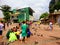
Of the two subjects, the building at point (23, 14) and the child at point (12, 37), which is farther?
the building at point (23, 14)

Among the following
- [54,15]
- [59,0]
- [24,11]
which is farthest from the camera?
[24,11]

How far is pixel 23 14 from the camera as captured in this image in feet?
237

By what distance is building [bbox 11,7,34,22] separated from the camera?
233 ft

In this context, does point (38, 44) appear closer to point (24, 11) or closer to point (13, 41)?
point (13, 41)

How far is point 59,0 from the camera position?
59062 mm

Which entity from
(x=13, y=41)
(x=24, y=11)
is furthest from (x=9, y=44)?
(x=24, y=11)

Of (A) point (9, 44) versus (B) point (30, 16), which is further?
(B) point (30, 16)

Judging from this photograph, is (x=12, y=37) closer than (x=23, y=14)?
Yes

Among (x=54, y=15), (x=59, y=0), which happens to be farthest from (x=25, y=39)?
(x=59, y=0)

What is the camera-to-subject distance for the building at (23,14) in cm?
7106

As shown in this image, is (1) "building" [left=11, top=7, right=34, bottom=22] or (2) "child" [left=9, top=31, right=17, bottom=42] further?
(1) "building" [left=11, top=7, right=34, bottom=22]

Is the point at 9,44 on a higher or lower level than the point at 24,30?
lower

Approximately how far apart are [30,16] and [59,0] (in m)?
16.3

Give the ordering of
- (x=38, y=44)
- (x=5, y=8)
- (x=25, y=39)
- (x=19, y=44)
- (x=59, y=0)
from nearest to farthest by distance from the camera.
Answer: (x=38, y=44), (x=19, y=44), (x=25, y=39), (x=59, y=0), (x=5, y=8)
